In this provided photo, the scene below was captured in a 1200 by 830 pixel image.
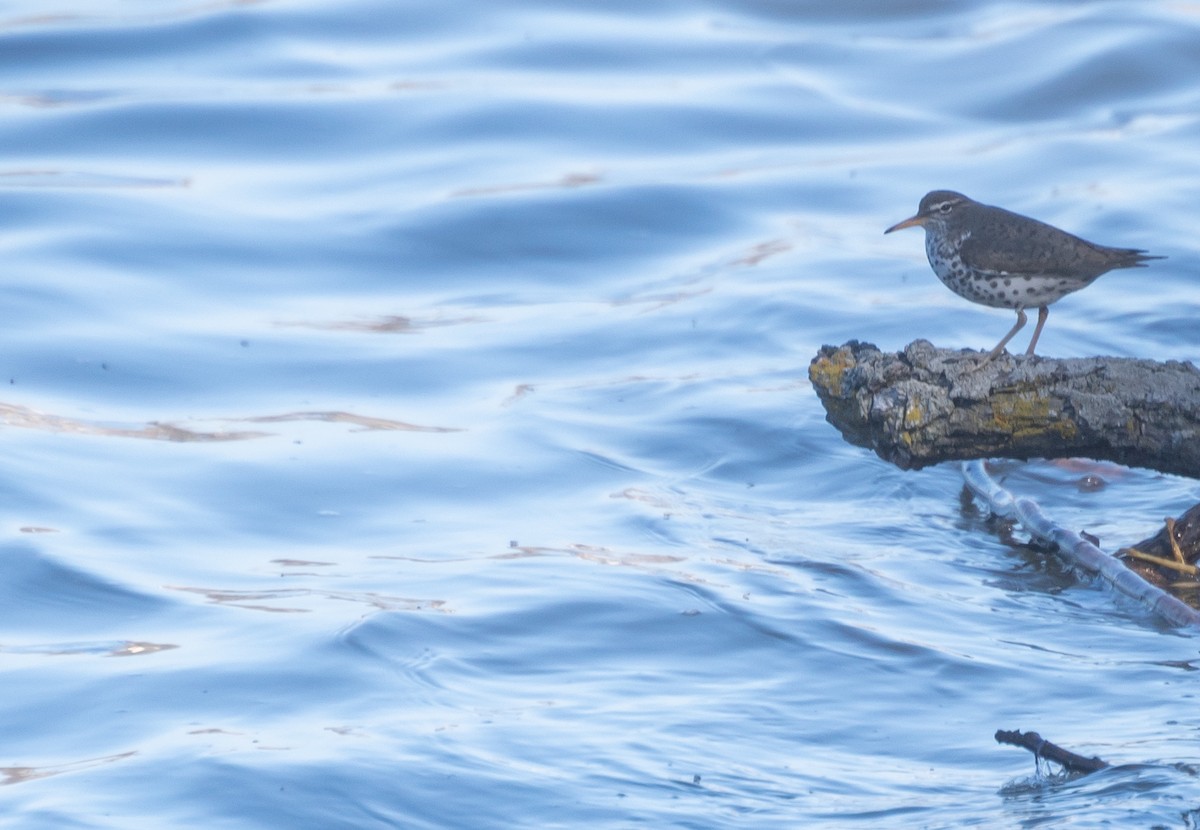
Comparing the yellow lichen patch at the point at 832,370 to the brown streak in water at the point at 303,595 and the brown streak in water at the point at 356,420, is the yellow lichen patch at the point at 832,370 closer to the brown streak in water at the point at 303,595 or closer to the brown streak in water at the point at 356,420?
the brown streak in water at the point at 303,595

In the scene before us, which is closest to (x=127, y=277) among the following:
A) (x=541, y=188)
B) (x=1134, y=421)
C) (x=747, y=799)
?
(x=541, y=188)

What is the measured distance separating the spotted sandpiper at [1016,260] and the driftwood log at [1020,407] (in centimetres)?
144

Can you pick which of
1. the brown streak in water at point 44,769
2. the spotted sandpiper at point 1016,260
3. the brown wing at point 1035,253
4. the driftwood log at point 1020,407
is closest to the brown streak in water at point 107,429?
the brown streak in water at point 44,769

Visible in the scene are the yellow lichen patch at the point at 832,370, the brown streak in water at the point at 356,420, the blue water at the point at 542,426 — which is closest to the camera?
the yellow lichen patch at the point at 832,370

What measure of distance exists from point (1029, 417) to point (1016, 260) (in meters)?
1.77

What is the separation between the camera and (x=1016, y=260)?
637 centimetres

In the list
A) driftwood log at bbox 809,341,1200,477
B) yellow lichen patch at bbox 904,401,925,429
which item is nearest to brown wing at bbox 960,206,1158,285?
driftwood log at bbox 809,341,1200,477

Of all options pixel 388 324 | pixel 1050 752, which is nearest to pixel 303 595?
pixel 1050 752

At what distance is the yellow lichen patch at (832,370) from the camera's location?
4.86 m

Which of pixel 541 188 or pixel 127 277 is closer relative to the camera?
pixel 127 277

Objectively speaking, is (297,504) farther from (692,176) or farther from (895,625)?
(692,176)

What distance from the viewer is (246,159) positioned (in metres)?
14.8

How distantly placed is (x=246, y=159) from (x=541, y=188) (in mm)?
2613

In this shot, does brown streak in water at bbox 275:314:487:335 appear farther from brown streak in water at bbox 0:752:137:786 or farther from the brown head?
brown streak in water at bbox 0:752:137:786
